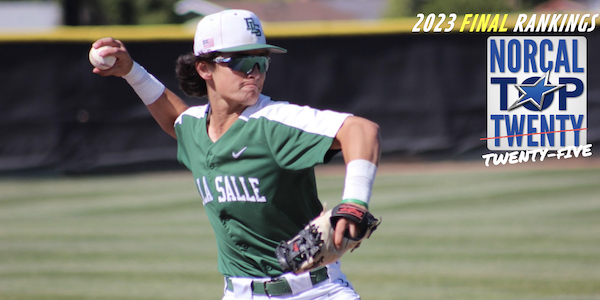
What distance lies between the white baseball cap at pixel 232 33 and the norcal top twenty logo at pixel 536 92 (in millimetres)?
10512

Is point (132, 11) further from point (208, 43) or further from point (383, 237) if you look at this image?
point (208, 43)

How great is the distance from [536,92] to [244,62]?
10611 millimetres

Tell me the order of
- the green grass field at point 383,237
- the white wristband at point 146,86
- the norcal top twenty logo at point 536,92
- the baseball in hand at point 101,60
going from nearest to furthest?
the baseball in hand at point 101,60, the white wristband at point 146,86, the green grass field at point 383,237, the norcal top twenty logo at point 536,92

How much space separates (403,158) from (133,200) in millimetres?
5512

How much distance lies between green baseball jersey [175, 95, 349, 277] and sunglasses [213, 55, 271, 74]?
0.58 feet

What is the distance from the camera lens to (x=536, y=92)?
12820 millimetres

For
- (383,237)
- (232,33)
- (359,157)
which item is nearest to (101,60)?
(232,33)

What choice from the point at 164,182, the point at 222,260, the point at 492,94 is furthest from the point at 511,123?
the point at 222,260

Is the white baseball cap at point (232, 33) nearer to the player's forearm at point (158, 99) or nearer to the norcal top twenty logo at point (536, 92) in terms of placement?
the player's forearm at point (158, 99)

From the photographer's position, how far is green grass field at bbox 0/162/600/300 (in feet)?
23.2

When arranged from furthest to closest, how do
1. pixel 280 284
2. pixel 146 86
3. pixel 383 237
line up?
pixel 383 237 → pixel 146 86 → pixel 280 284

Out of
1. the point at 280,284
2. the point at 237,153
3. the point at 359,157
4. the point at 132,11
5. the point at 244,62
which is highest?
the point at 132,11

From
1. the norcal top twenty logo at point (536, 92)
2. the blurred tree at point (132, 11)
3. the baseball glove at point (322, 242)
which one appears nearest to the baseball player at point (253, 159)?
the baseball glove at point (322, 242)

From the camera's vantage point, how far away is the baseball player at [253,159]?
3076mm
